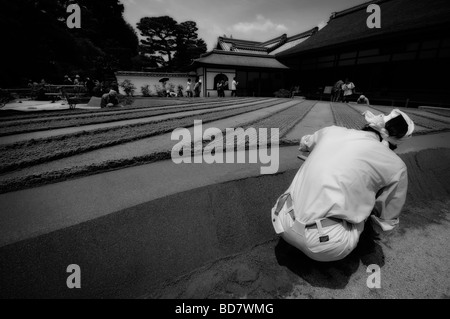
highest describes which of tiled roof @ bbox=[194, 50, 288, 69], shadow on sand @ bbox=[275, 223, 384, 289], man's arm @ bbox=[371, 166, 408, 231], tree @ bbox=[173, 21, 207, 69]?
Result: tree @ bbox=[173, 21, 207, 69]

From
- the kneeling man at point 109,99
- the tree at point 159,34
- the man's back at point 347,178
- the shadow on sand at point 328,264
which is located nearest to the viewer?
the man's back at point 347,178

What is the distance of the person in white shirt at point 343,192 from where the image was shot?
1.58 meters

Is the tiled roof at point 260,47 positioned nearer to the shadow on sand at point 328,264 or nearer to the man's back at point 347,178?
the shadow on sand at point 328,264

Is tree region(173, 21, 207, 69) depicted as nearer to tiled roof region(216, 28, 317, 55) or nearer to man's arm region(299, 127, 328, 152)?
tiled roof region(216, 28, 317, 55)

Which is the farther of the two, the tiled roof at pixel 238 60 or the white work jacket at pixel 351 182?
the tiled roof at pixel 238 60

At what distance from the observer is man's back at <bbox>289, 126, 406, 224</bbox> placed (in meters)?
1.58

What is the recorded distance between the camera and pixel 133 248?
1.94m

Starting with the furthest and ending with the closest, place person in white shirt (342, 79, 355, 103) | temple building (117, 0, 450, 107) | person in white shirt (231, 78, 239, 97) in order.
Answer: person in white shirt (231, 78, 239, 97) → person in white shirt (342, 79, 355, 103) → temple building (117, 0, 450, 107)

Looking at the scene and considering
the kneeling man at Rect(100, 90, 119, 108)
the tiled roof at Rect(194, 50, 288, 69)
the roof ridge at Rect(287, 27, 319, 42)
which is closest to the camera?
the kneeling man at Rect(100, 90, 119, 108)

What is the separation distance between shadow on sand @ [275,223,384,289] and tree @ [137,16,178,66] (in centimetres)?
3742

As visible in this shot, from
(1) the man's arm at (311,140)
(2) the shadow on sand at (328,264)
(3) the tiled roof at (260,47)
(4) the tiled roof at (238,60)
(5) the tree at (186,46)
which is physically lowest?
(2) the shadow on sand at (328,264)

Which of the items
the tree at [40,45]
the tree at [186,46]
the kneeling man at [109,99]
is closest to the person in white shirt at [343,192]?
the kneeling man at [109,99]

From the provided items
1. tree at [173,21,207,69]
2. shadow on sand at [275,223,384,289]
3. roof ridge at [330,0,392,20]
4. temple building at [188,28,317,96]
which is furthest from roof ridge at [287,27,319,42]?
shadow on sand at [275,223,384,289]
